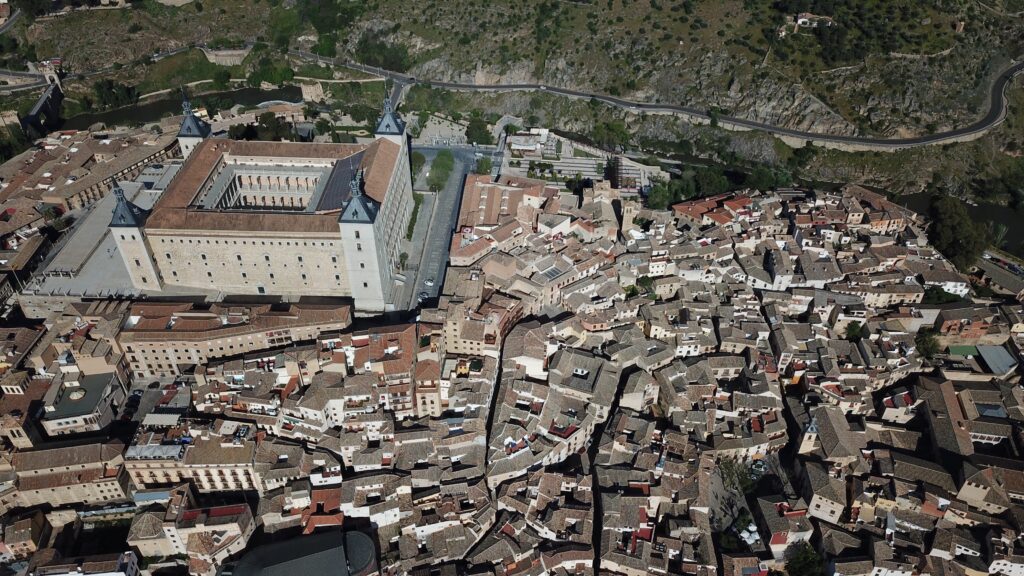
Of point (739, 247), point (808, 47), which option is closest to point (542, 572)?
point (739, 247)

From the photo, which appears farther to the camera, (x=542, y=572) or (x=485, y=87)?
(x=485, y=87)

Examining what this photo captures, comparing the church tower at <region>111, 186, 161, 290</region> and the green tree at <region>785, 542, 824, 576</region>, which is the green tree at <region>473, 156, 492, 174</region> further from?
the green tree at <region>785, 542, 824, 576</region>

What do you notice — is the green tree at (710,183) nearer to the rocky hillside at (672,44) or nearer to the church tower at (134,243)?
the rocky hillside at (672,44)

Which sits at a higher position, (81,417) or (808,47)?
(808,47)

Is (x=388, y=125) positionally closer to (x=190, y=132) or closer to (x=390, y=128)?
(x=390, y=128)

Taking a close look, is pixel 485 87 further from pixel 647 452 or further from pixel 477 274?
pixel 647 452

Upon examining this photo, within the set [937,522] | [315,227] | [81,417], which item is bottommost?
[937,522]

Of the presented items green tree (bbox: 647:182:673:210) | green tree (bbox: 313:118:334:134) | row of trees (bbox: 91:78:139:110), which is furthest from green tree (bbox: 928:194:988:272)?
row of trees (bbox: 91:78:139:110)
